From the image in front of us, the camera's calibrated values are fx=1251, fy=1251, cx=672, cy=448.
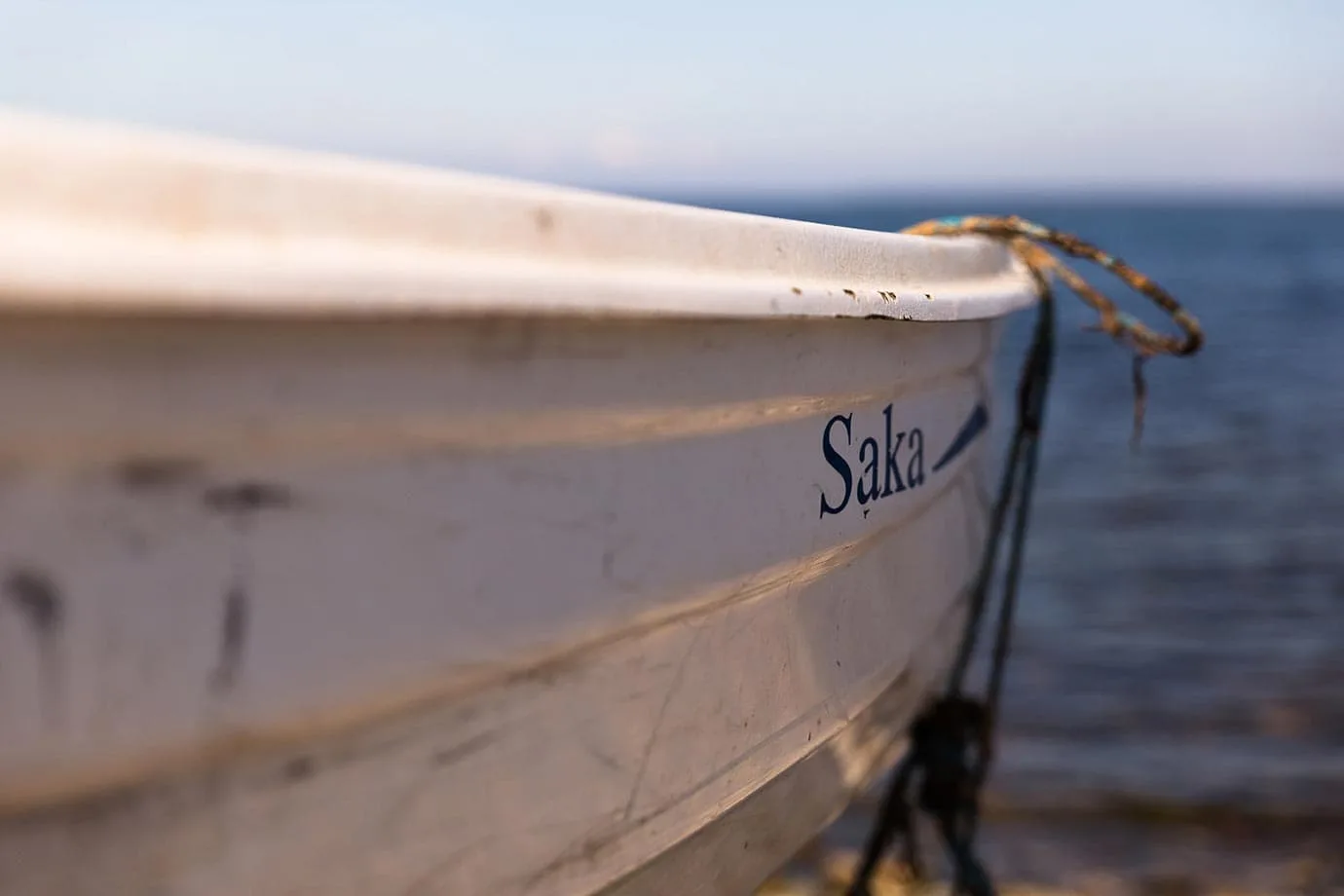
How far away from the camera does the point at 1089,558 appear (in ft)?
25.6

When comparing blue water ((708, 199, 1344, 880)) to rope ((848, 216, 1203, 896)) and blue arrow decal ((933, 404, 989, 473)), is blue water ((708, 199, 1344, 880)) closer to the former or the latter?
rope ((848, 216, 1203, 896))

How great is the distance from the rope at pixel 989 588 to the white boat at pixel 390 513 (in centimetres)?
120

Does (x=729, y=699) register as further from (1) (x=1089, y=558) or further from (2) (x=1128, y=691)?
(1) (x=1089, y=558)

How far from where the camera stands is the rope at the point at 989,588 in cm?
273

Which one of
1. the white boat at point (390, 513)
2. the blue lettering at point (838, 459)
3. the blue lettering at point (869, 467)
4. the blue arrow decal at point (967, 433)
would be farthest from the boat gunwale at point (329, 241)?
the blue arrow decal at point (967, 433)

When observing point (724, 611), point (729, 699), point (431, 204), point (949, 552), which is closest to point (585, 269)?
point (431, 204)

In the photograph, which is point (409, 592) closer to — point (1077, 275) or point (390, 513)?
point (390, 513)

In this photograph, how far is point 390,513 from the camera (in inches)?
43.5

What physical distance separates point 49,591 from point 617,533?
1.83ft

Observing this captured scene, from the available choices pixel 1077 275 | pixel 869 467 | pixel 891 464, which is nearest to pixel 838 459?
pixel 869 467

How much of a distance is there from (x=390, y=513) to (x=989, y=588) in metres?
1.95

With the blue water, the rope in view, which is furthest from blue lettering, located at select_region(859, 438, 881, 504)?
the blue water

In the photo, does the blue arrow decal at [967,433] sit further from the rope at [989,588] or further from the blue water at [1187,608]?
the blue water at [1187,608]

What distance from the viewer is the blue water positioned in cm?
486
